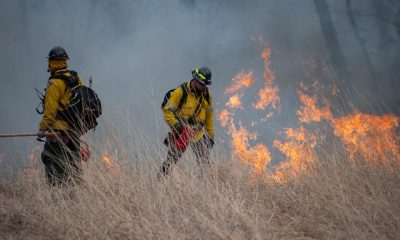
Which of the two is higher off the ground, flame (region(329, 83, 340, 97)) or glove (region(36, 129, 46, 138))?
flame (region(329, 83, 340, 97))

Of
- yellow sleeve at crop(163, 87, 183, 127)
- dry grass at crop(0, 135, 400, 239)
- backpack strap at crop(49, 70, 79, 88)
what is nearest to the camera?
dry grass at crop(0, 135, 400, 239)

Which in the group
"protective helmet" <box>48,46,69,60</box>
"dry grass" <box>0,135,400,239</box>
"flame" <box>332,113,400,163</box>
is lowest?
"dry grass" <box>0,135,400,239</box>

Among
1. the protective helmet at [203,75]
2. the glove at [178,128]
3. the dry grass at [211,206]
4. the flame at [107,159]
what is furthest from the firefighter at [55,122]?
the protective helmet at [203,75]

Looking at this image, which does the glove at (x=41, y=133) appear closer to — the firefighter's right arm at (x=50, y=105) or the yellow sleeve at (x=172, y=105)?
the firefighter's right arm at (x=50, y=105)

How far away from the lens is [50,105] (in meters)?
4.05

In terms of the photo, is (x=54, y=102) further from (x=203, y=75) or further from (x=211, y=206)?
(x=211, y=206)

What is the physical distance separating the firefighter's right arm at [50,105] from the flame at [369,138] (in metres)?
2.69

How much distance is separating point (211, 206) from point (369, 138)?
5.89 feet

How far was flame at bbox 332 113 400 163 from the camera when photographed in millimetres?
3162

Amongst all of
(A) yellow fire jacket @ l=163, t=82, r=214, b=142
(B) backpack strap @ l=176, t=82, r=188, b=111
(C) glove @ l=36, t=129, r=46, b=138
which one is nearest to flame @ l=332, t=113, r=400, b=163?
(A) yellow fire jacket @ l=163, t=82, r=214, b=142

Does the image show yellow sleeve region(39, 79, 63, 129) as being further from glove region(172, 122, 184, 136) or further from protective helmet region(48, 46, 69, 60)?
glove region(172, 122, 184, 136)

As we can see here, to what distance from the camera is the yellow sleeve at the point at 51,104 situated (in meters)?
4.04

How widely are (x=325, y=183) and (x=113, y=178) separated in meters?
1.49

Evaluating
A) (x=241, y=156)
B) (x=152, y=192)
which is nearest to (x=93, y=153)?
(x=152, y=192)
